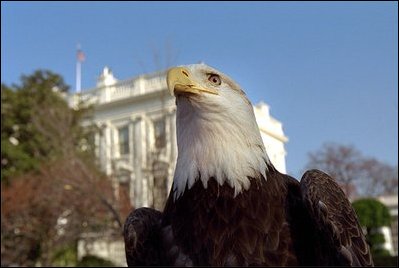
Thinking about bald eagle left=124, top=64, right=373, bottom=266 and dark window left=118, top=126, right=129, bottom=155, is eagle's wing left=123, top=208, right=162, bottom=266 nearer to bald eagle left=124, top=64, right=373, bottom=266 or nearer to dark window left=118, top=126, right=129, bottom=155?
bald eagle left=124, top=64, right=373, bottom=266

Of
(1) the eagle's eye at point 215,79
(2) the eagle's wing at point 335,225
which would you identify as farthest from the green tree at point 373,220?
(1) the eagle's eye at point 215,79

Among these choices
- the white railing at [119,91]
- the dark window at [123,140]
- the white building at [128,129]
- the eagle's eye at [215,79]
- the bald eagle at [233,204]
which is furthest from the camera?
the dark window at [123,140]

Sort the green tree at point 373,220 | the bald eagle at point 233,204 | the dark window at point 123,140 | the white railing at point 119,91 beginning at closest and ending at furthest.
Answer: the bald eagle at point 233,204 → the green tree at point 373,220 → the white railing at point 119,91 → the dark window at point 123,140

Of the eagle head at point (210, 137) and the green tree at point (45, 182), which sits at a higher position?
the green tree at point (45, 182)

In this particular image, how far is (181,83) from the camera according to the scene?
7.86 feet

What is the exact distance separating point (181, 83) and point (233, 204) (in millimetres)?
640

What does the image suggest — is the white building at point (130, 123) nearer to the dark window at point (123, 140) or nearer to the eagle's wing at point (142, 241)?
the dark window at point (123, 140)

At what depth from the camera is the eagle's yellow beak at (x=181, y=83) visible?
93.6 inches

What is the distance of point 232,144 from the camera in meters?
2.41

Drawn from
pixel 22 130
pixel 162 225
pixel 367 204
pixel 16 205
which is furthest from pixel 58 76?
pixel 162 225

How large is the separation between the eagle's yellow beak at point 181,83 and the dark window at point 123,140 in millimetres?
27458

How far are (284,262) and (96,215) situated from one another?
18856 mm

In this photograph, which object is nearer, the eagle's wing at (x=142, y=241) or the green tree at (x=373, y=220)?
the eagle's wing at (x=142, y=241)

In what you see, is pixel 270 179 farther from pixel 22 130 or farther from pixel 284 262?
pixel 22 130
